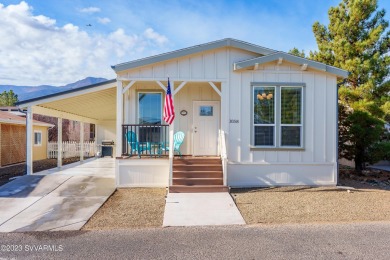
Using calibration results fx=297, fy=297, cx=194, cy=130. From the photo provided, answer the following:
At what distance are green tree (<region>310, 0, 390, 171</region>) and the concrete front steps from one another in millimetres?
6018

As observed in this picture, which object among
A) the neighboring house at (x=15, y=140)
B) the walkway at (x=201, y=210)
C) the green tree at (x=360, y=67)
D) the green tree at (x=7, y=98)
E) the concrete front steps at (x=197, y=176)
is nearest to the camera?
the walkway at (x=201, y=210)

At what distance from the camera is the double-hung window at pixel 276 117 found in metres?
9.07

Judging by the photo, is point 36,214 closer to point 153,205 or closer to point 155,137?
point 153,205

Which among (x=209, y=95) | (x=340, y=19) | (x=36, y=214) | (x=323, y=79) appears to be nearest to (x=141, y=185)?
(x=36, y=214)

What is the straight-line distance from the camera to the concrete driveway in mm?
5559

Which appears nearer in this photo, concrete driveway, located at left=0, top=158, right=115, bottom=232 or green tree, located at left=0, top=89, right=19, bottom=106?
concrete driveway, located at left=0, top=158, right=115, bottom=232

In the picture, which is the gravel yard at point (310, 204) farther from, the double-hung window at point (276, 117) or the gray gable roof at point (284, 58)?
the gray gable roof at point (284, 58)

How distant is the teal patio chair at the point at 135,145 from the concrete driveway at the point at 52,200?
1.24 m

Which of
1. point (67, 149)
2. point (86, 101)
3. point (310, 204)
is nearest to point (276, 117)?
point (310, 204)

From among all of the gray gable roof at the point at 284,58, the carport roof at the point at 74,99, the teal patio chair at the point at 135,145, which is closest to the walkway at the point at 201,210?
the teal patio chair at the point at 135,145

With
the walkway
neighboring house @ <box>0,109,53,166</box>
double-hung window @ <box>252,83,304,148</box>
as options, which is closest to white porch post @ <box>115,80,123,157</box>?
the walkway

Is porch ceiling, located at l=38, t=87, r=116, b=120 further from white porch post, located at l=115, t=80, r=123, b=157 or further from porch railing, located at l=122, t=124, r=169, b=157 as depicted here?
porch railing, located at l=122, t=124, r=169, b=157

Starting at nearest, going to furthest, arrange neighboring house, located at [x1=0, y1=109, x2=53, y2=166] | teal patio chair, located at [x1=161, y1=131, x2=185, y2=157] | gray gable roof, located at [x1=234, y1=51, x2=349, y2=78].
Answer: gray gable roof, located at [x1=234, y1=51, x2=349, y2=78]
teal patio chair, located at [x1=161, y1=131, x2=185, y2=157]
neighboring house, located at [x1=0, y1=109, x2=53, y2=166]

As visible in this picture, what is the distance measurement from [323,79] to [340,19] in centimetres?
596
